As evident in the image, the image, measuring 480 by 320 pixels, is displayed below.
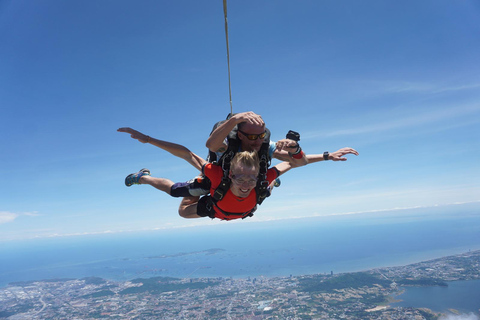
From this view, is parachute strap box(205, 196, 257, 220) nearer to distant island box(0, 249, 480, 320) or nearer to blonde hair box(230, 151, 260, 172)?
blonde hair box(230, 151, 260, 172)

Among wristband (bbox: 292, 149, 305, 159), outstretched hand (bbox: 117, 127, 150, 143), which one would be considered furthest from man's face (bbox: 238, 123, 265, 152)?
outstretched hand (bbox: 117, 127, 150, 143)

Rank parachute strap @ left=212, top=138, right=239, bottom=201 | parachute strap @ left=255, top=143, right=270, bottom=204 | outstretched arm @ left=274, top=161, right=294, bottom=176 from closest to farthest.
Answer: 1. parachute strap @ left=212, top=138, right=239, bottom=201
2. parachute strap @ left=255, top=143, right=270, bottom=204
3. outstretched arm @ left=274, top=161, right=294, bottom=176

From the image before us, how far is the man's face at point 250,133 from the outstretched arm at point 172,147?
0.74m

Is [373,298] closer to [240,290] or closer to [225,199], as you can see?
[240,290]

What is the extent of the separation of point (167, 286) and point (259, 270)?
2525 centimetres

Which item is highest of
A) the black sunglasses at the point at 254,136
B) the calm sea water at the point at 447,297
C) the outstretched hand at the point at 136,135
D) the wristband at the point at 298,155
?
the outstretched hand at the point at 136,135

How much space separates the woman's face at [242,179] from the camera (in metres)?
2.69

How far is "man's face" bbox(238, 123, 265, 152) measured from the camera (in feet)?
8.50

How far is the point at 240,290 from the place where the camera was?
45.5 meters

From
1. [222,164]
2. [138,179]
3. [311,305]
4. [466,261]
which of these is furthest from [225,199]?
[466,261]

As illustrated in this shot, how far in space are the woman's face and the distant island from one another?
106ft

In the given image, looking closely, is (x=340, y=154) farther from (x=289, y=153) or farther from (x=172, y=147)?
(x=172, y=147)

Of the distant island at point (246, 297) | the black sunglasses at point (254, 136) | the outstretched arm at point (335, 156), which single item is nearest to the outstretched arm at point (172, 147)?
the black sunglasses at point (254, 136)

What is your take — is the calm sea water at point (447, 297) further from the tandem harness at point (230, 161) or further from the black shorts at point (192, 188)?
the black shorts at point (192, 188)
